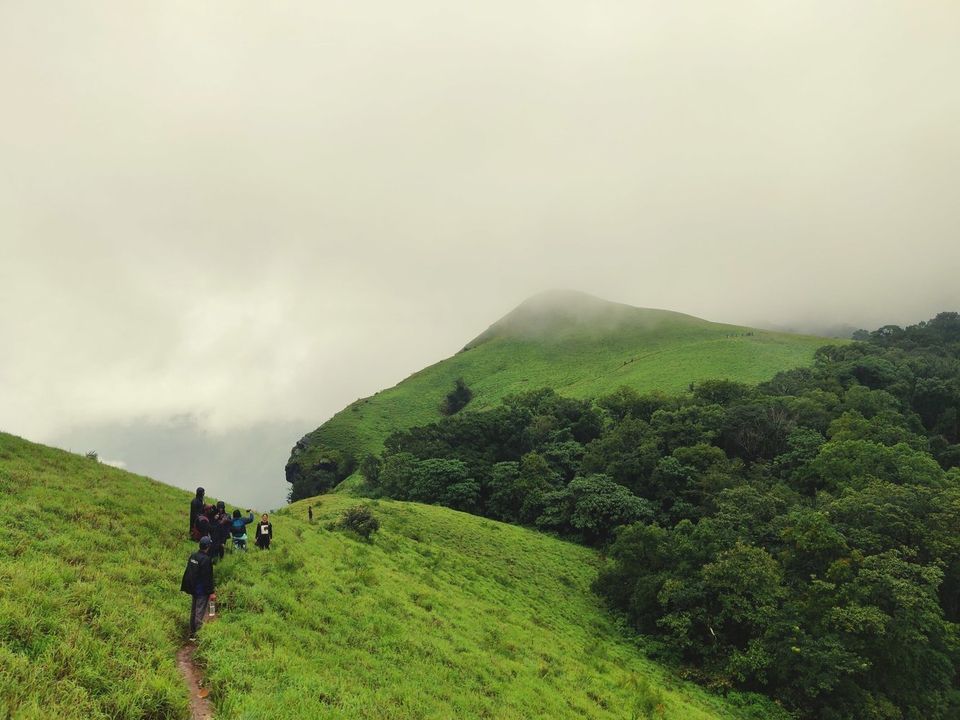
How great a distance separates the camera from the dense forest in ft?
103

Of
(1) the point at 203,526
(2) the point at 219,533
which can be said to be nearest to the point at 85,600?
(2) the point at 219,533

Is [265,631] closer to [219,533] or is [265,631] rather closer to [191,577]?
[191,577]

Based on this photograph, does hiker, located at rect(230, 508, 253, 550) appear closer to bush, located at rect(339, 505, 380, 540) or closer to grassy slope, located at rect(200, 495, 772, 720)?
grassy slope, located at rect(200, 495, 772, 720)

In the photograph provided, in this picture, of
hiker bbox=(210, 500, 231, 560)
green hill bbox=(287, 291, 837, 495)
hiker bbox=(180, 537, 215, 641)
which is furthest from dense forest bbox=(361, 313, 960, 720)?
hiker bbox=(180, 537, 215, 641)

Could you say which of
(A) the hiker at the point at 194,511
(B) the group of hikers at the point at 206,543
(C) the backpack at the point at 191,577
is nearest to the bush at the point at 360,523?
(B) the group of hikers at the point at 206,543

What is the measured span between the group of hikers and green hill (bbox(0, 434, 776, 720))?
583mm

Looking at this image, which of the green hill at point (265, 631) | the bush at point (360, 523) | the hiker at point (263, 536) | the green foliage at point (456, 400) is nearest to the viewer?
the green hill at point (265, 631)

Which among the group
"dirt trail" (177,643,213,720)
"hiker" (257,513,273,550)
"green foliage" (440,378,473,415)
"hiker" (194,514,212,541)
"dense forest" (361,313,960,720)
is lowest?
"dense forest" (361,313,960,720)

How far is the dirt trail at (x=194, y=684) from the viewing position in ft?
31.7

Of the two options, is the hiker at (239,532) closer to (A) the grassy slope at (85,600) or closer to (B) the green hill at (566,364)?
(A) the grassy slope at (85,600)

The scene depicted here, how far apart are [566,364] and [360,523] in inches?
4786

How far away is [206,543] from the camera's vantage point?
45.9ft

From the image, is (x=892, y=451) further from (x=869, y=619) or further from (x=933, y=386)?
(x=933, y=386)

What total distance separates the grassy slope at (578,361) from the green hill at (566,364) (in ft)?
0.96
